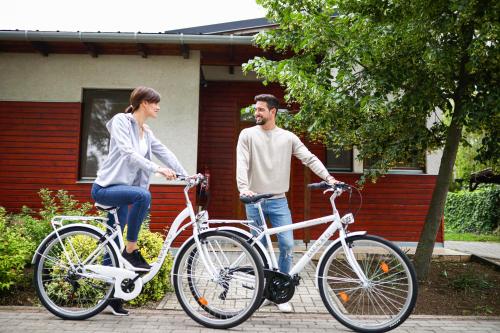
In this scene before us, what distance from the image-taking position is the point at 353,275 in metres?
3.47

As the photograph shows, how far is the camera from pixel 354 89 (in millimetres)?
5273

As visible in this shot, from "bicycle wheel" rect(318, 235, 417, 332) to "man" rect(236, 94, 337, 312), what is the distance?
0.53 metres

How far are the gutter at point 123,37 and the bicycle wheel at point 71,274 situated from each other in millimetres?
4137

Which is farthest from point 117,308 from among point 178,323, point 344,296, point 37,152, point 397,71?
point 37,152

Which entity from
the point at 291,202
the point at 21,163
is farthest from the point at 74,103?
the point at 291,202

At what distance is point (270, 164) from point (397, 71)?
2.18 m

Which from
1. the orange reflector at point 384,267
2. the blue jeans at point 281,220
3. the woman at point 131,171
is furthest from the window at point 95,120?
the orange reflector at point 384,267

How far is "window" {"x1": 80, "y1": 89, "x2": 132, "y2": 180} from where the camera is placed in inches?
312

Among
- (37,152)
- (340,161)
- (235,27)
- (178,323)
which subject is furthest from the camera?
(235,27)

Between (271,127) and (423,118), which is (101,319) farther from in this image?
(423,118)

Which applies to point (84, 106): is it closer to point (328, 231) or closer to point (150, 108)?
point (150, 108)

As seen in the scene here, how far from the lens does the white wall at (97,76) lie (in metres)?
7.75

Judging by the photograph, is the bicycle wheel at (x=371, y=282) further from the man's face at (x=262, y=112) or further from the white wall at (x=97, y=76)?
the white wall at (x=97, y=76)

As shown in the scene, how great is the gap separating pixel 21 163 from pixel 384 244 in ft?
23.0
